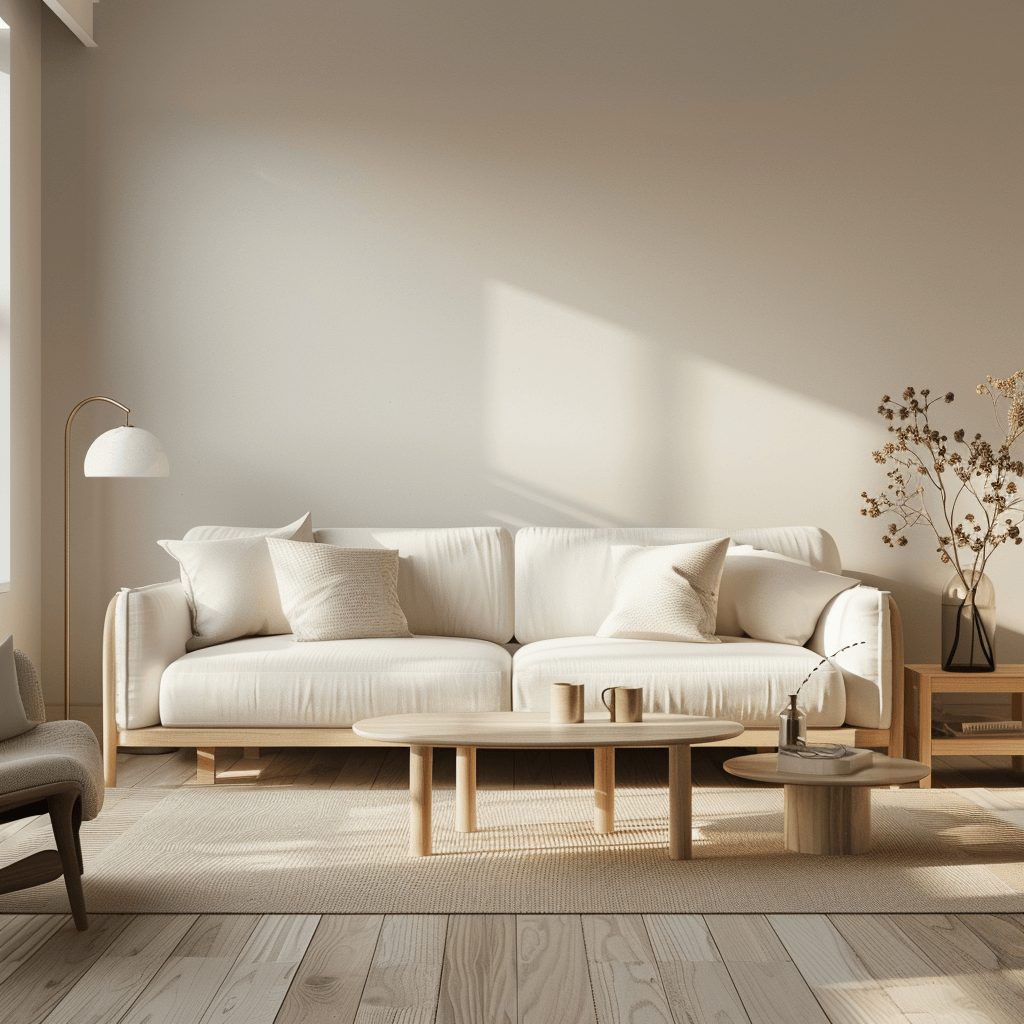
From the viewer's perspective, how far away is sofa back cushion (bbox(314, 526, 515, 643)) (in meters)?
4.31

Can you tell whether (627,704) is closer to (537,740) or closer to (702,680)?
(537,740)

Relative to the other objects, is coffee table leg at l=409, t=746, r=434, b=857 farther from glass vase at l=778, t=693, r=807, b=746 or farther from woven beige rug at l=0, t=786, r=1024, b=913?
glass vase at l=778, t=693, r=807, b=746

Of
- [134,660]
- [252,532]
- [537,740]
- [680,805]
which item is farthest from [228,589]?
[680,805]

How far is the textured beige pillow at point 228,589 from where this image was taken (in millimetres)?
4051

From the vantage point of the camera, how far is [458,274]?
15.7ft

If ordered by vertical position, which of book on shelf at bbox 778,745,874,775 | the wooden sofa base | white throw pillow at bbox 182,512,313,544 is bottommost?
the wooden sofa base

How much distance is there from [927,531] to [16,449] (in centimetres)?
383

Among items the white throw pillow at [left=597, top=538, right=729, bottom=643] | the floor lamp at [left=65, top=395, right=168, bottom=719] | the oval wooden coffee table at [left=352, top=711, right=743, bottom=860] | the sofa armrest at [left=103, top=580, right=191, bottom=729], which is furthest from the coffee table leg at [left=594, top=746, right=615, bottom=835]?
the floor lamp at [left=65, top=395, right=168, bottom=719]

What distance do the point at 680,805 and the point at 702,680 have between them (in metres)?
0.77

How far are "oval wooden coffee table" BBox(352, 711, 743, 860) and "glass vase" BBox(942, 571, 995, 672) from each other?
142 cm

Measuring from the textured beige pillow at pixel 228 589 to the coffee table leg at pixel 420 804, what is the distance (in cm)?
133

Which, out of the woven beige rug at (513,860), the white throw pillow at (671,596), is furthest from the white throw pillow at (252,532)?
the white throw pillow at (671,596)

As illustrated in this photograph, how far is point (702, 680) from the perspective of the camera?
3.61 meters

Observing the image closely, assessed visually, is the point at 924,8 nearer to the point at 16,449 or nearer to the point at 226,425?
the point at 226,425
